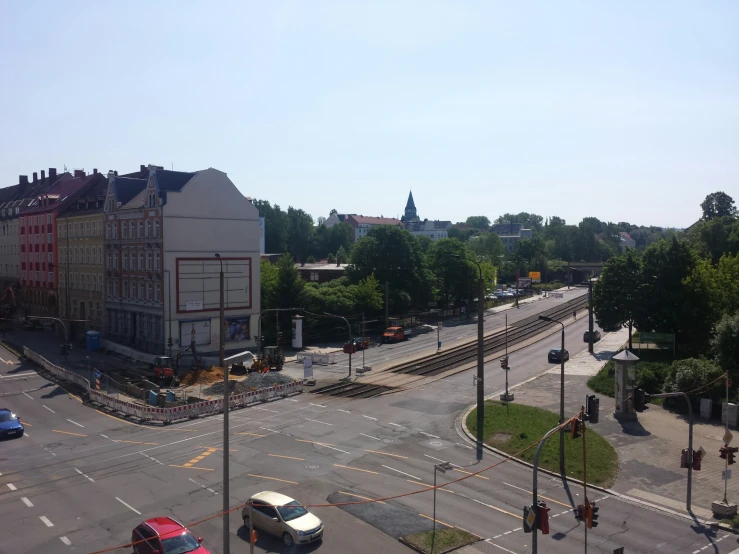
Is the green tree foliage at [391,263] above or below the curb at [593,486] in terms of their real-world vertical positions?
above

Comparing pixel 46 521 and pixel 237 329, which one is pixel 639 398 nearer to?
pixel 46 521

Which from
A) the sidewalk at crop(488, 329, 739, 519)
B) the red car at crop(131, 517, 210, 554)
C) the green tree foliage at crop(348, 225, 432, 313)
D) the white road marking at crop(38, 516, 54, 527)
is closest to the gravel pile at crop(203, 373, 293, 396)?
the sidewalk at crop(488, 329, 739, 519)

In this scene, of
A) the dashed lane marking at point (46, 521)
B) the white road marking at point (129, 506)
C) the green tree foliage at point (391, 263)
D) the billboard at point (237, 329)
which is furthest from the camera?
the green tree foliage at point (391, 263)

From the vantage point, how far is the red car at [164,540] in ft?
57.5

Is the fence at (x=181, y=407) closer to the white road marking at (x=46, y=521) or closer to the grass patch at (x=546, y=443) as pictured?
the grass patch at (x=546, y=443)

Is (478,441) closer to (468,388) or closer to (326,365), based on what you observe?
(468,388)

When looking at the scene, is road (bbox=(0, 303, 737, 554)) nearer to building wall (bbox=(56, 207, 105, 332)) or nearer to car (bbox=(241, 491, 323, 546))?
car (bbox=(241, 491, 323, 546))

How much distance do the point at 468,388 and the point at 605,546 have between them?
2574cm

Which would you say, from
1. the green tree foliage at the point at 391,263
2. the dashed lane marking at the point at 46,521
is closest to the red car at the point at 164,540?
the dashed lane marking at the point at 46,521

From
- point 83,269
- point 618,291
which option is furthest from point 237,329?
point 618,291

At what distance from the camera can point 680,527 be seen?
22.3 m

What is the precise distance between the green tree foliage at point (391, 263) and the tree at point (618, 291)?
2557cm

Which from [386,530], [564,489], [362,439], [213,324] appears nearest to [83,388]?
[213,324]

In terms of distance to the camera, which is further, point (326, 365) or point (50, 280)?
point (50, 280)
